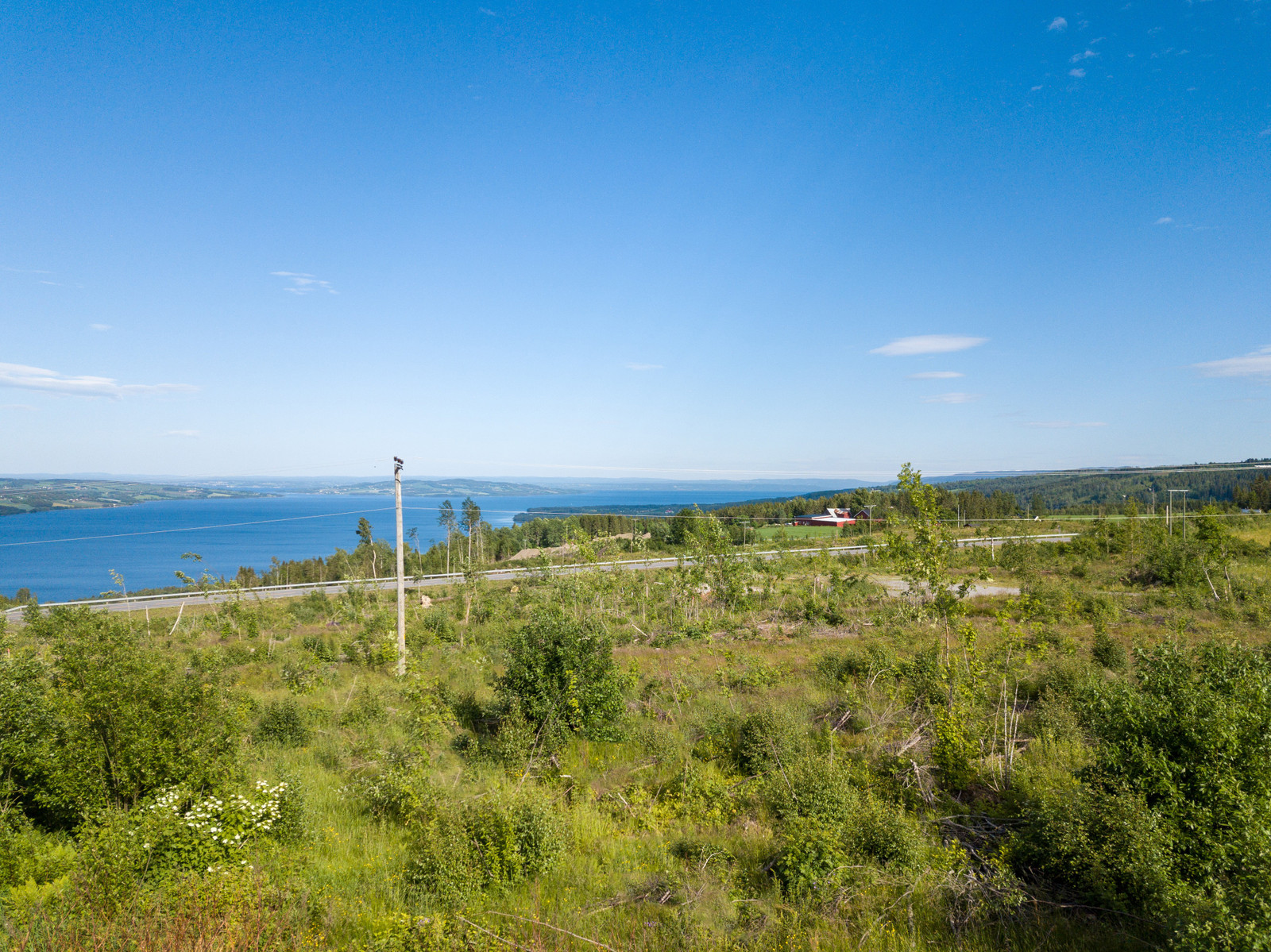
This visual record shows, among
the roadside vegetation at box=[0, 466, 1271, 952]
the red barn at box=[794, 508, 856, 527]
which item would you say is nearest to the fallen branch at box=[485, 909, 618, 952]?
the roadside vegetation at box=[0, 466, 1271, 952]

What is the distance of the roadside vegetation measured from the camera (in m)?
5.29

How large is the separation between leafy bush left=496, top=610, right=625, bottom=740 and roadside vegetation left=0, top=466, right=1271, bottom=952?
0.06 meters

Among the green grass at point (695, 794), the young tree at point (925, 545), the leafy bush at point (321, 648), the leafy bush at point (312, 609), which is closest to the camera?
the green grass at point (695, 794)

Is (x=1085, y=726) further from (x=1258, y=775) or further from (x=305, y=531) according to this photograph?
(x=305, y=531)

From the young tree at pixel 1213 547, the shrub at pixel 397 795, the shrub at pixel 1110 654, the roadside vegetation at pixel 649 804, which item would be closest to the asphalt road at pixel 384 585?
the young tree at pixel 1213 547

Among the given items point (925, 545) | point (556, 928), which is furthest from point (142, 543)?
point (925, 545)

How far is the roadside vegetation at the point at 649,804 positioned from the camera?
529cm

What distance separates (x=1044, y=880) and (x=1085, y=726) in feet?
15.7

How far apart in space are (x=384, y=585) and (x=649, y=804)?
31.7m

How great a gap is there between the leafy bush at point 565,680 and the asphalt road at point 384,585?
45.0 feet

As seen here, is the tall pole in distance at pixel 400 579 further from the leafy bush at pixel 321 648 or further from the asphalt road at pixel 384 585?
the asphalt road at pixel 384 585

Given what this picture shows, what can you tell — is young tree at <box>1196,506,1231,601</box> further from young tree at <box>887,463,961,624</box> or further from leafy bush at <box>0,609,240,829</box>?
leafy bush at <box>0,609,240,829</box>

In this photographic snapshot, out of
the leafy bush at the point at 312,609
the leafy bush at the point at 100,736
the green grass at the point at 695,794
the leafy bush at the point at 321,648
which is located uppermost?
the leafy bush at the point at 100,736

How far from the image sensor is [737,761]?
10352mm
